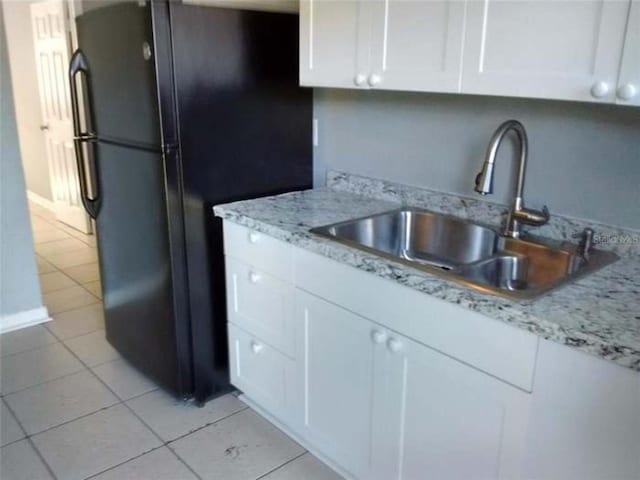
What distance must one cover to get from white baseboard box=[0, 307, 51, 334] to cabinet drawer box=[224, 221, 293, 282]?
5.38 ft

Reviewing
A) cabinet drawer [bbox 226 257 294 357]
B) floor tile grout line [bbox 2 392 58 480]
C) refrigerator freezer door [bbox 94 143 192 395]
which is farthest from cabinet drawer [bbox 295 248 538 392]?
floor tile grout line [bbox 2 392 58 480]

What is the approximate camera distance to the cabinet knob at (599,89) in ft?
4.11

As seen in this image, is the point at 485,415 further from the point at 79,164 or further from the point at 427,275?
the point at 79,164

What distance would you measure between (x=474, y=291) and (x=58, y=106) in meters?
4.66

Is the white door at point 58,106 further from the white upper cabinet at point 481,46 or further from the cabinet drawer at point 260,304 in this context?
the white upper cabinet at point 481,46

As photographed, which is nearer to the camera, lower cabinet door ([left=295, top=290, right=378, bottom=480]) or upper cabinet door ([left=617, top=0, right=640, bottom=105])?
upper cabinet door ([left=617, top=0, right=640, bottom=105])

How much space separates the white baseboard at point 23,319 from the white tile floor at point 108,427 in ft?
0.23

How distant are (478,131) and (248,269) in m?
0.97

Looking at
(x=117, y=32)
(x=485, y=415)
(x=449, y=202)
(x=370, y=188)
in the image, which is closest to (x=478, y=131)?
(x=449, y=202)

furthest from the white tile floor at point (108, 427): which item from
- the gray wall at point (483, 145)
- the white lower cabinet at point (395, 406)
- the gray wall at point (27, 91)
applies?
the gray wall at point (27, 91)

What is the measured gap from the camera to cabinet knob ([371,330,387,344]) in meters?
1.55

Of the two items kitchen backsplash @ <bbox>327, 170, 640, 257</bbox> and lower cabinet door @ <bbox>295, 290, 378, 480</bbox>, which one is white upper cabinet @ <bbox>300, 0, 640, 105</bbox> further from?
lower cabinet door @ <bbox>295, 290, 378, 480</bbox>

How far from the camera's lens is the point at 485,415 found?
1.33m

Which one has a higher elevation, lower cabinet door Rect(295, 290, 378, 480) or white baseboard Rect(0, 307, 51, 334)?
lower cabinet door Rect(295, 290, 378, 480)
